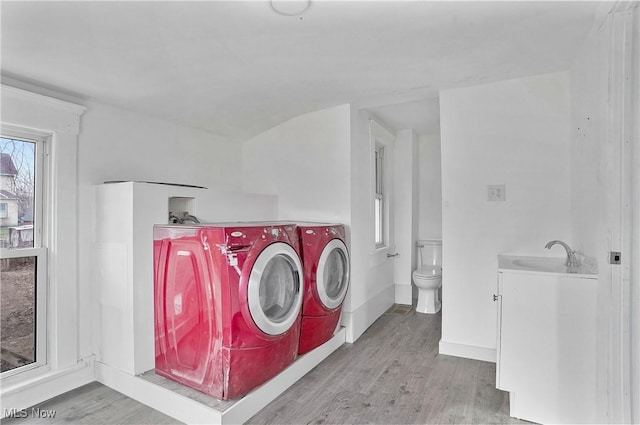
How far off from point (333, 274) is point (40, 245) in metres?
2.03

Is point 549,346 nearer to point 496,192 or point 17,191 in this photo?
point 496,192

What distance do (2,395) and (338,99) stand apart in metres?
2.91

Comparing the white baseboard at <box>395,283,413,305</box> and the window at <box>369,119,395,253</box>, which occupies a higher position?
the window at <box>369,119,395,253</box>

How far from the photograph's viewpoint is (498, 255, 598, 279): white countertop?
176 centimetres

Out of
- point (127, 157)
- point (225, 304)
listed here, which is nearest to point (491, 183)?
point (225, 304)

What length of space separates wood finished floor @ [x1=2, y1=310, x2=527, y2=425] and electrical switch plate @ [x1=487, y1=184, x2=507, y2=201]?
1212mm

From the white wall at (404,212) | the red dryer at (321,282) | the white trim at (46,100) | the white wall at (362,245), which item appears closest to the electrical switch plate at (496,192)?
the white wall at (362,245)

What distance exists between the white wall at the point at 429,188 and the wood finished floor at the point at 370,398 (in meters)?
1.88

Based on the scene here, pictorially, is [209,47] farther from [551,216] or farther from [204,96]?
[551,216]

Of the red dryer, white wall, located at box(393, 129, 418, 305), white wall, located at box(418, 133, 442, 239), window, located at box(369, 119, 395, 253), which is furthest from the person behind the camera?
white wall, located at box(418, 133, 442, 239)

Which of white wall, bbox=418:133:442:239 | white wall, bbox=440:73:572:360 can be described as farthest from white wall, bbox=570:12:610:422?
white wall, bbox=418:133:442:239

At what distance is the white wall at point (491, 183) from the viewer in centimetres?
229

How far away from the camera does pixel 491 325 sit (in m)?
2.47

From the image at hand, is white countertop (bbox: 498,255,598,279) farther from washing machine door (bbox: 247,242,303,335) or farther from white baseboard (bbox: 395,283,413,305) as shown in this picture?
white baseboard (bbox: 395,283,413,305)
